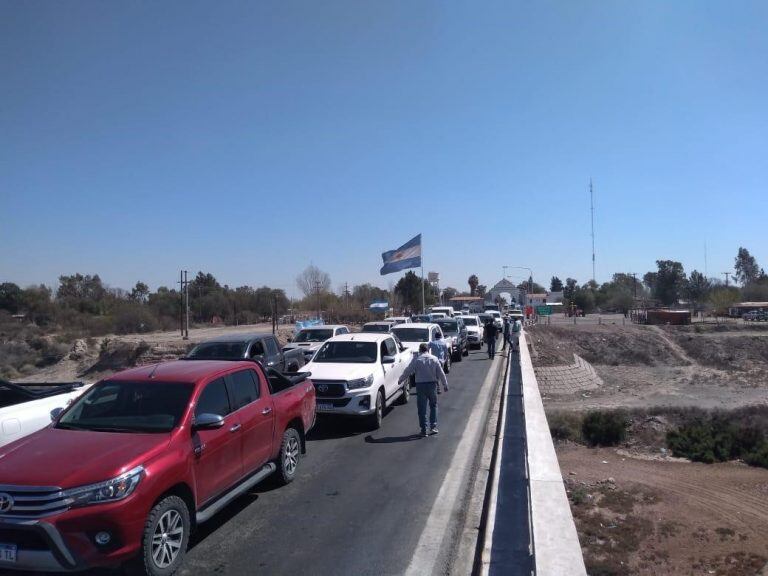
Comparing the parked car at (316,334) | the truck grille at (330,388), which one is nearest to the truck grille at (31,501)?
the truck grille at (330,388)

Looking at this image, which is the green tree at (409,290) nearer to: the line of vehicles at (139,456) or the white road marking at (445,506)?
the white road marking at (445,506)

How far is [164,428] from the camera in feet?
19.1

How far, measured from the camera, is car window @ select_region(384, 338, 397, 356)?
14094mm

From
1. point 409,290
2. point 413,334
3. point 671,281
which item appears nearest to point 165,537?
point 413,334

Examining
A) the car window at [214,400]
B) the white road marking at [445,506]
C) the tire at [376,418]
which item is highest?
the car window at [214,400]

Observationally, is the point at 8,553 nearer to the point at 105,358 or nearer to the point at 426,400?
the point at 426,400

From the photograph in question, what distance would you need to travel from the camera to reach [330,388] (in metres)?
11.7

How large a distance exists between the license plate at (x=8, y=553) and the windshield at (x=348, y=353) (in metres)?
8.74

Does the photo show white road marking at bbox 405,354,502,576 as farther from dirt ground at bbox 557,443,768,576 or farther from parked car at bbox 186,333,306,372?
parked car at bbox 186,333,306,372

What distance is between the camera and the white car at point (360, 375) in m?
11.7

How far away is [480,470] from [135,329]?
57334 millimetres

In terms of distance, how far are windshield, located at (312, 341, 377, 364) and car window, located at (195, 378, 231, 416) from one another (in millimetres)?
6373

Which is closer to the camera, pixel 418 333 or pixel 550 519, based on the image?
pixel 550 519

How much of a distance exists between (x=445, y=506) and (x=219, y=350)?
9.28 metres
